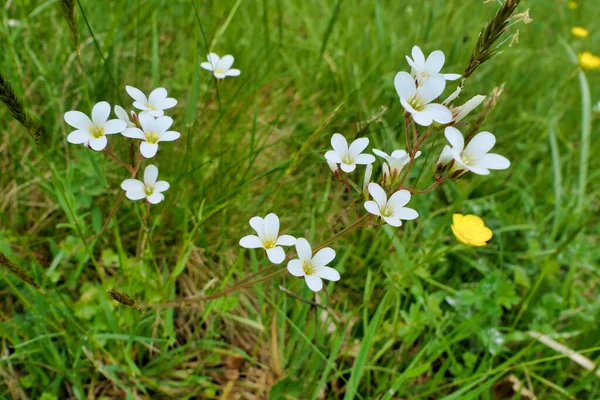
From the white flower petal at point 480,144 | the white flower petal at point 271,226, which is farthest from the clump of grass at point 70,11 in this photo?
the white flower petal at point 480,144

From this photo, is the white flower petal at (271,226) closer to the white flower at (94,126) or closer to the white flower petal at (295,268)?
the white flower petal at (295,268)

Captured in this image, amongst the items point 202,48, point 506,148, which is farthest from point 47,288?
point 506,148

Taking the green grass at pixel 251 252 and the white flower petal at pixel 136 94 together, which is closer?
the white flower petal at pixel 136 94

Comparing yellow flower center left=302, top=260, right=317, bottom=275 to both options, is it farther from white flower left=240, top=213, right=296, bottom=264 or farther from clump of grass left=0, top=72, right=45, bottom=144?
clump of grass left=0, top=72, right=45, bottom=144

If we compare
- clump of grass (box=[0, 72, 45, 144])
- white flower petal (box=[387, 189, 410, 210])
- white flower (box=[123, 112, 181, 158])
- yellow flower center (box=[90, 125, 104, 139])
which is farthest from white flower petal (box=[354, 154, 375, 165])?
clump of grass (box=[0, 72, 45, 144])

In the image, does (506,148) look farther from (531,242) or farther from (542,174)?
(531,242)

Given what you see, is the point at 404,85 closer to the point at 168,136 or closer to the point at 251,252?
the point at 168,136

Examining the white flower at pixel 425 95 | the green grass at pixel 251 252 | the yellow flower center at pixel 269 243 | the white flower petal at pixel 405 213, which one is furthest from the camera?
the green grass at pixel 251 252
